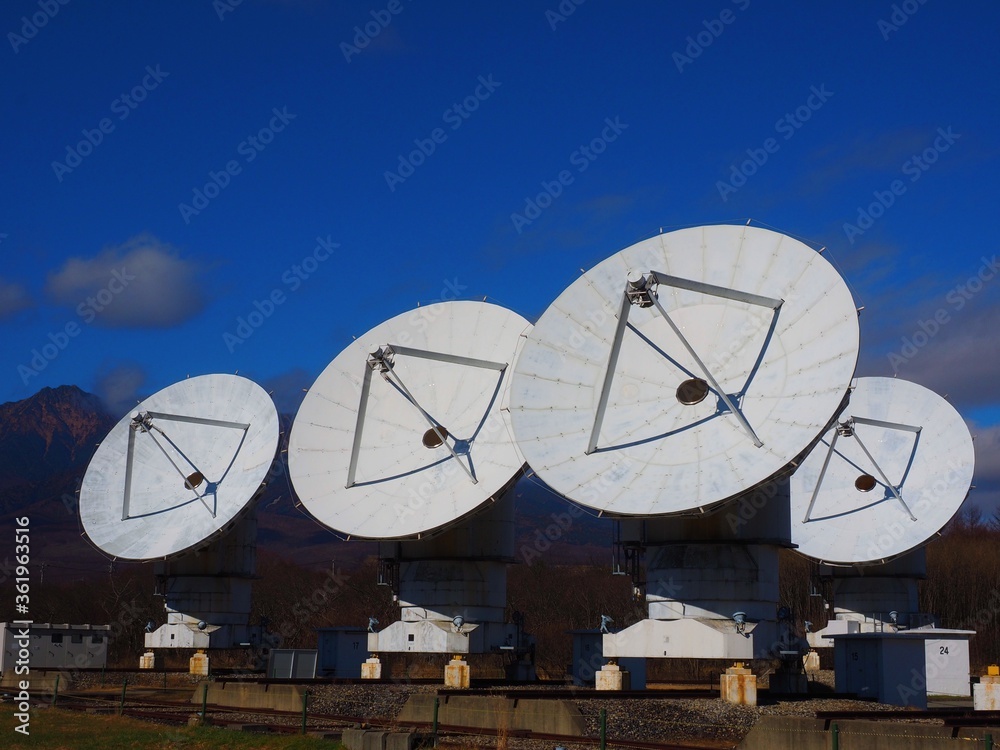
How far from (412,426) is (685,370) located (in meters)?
10.2

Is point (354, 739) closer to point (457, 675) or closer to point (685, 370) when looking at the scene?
point (685, 370)

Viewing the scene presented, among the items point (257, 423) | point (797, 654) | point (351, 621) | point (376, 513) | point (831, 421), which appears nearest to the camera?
point (831, 421)

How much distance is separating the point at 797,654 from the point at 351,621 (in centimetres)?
6033

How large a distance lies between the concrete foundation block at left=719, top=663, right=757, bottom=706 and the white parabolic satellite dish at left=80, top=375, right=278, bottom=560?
59.9ft

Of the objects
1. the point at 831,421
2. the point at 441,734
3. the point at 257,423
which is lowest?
the point at 441,734

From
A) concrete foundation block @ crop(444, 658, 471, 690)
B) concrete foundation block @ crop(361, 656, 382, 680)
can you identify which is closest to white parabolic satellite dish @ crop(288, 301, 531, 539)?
concrete foundation block @ crop(444, 658, 471, 690)

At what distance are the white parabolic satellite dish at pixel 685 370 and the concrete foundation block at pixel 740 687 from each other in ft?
16.4

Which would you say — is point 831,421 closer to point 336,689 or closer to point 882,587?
point 336,689

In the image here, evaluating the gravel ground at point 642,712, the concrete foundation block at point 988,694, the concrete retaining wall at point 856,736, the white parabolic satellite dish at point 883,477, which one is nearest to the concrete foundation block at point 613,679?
the gravel ground at point 642,712

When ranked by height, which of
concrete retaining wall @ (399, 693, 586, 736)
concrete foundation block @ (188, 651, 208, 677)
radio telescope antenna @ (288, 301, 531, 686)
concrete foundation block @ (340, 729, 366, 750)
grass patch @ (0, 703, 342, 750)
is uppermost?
radio telescope antenna @ (288, 301, 531, 686)

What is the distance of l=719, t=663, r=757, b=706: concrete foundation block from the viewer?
1163 inches

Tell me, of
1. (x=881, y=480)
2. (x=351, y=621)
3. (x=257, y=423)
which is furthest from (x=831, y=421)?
(x=351, y=621)

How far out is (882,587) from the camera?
158 feet

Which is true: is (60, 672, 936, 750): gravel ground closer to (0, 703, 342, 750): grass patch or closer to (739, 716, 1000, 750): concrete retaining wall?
(0, 703, 342, 750): grass patch
